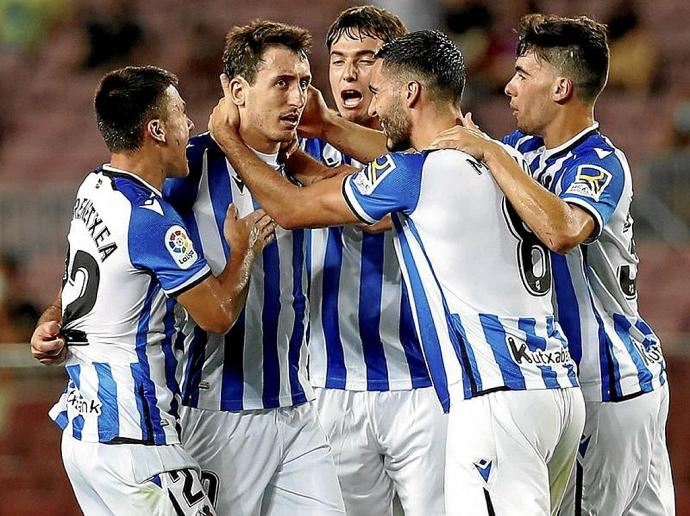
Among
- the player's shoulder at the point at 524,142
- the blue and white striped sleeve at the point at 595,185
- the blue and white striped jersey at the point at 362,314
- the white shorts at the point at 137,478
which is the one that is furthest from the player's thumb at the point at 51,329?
the player's shoulder at the point at 524,142

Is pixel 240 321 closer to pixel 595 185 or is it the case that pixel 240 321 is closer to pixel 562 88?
pixel 595 185

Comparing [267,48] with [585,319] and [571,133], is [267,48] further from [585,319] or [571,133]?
[585,319]

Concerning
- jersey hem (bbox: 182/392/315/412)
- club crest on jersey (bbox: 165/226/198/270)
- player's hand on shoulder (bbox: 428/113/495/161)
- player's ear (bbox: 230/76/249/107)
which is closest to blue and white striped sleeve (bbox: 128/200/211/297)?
club crest on jersey (bbox: 165/226/198/270)

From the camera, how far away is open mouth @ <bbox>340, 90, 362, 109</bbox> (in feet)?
17.0

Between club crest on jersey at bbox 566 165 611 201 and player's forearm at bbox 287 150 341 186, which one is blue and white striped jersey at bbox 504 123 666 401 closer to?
club crest on jersey at bbox 566 165 611 201

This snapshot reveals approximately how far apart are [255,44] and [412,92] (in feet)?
2.20

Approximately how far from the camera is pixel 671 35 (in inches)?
483

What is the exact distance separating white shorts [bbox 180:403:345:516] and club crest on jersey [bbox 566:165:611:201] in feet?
4.17

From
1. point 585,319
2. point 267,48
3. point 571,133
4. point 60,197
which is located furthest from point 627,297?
point 60,197

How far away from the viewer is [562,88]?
461 centimetres

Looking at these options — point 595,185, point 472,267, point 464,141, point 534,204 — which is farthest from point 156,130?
point 595,185

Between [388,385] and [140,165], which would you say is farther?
[388,385]

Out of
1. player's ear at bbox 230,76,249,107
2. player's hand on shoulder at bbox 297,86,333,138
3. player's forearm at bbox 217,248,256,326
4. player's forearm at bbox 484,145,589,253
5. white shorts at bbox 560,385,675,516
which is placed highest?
player's ear at bbox 230,76,249,107

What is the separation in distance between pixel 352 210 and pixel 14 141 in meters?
8.92
